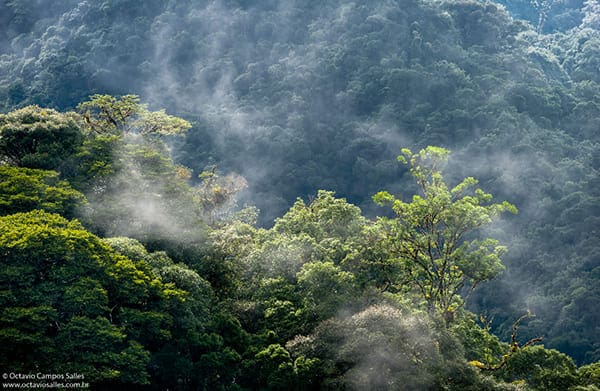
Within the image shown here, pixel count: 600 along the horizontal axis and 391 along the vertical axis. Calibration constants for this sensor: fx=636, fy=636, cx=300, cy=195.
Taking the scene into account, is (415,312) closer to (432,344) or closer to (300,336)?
(432,344)

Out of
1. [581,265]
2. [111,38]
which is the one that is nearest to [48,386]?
[581,265]

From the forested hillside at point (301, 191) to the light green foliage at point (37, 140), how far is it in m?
0.13

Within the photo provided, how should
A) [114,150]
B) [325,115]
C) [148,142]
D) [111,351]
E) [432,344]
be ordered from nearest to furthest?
[111,351] → [432,344] → [114,150] → [148,142] → [325,115]

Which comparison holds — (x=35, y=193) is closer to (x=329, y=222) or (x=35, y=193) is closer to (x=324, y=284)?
(x=324, y=284)

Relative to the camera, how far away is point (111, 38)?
98.3 metres

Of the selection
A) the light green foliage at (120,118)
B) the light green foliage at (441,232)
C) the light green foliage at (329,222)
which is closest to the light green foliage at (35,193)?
the light green foliage at (329,222)

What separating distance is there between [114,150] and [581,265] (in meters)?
50.9

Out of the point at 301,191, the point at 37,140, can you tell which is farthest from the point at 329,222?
the point at 301,191

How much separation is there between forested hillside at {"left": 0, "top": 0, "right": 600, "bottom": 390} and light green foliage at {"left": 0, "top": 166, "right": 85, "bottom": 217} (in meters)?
0.12

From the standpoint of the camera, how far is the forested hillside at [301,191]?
72.7 feet

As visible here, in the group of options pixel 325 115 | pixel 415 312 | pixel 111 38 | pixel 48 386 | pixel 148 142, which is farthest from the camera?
pixel 111 38

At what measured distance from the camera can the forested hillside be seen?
22156 millimetres

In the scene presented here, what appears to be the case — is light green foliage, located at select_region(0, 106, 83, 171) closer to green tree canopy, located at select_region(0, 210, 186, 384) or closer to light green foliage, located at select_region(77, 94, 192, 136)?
light green foliage, located at select_region(77, 94, 192, 136)

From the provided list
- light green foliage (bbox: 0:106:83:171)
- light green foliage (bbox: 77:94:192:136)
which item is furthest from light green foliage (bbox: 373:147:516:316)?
light green foliage (bbox: 77:94:192:136)
